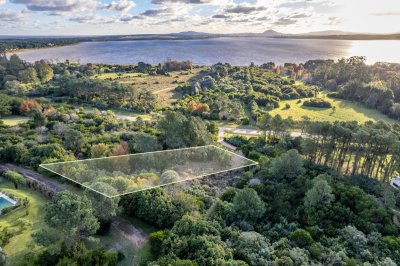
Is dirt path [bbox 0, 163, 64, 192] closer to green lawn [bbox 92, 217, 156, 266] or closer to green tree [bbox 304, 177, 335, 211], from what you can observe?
green lawn [bbox 92, 217, 156, 266]

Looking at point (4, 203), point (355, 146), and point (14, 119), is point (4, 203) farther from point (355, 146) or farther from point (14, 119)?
point (355, 146)

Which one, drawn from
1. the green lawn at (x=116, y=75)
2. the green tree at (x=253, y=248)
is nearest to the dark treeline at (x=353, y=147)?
the green tree at (x=253, y=248)

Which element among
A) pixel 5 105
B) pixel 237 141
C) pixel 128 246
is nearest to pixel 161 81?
pixel 5 105

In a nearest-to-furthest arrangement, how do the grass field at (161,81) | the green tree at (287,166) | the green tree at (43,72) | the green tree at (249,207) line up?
the green tree at (249,207)
the green tree at (287,166)
the grass field at (161,81)
the green tree at (43,72)

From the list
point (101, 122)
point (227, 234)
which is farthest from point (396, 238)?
point (101, 122)

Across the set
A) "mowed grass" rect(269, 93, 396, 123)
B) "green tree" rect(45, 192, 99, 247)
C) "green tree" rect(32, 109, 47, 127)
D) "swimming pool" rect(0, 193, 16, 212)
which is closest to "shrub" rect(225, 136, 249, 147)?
"mowed grass" rect(269, 93, 396, 123)

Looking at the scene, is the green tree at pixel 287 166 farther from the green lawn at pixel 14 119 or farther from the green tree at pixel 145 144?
the green lawn at pixel 14 119

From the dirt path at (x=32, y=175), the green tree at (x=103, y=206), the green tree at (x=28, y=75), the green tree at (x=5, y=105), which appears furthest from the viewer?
the green tree at (x=28, y=75)
